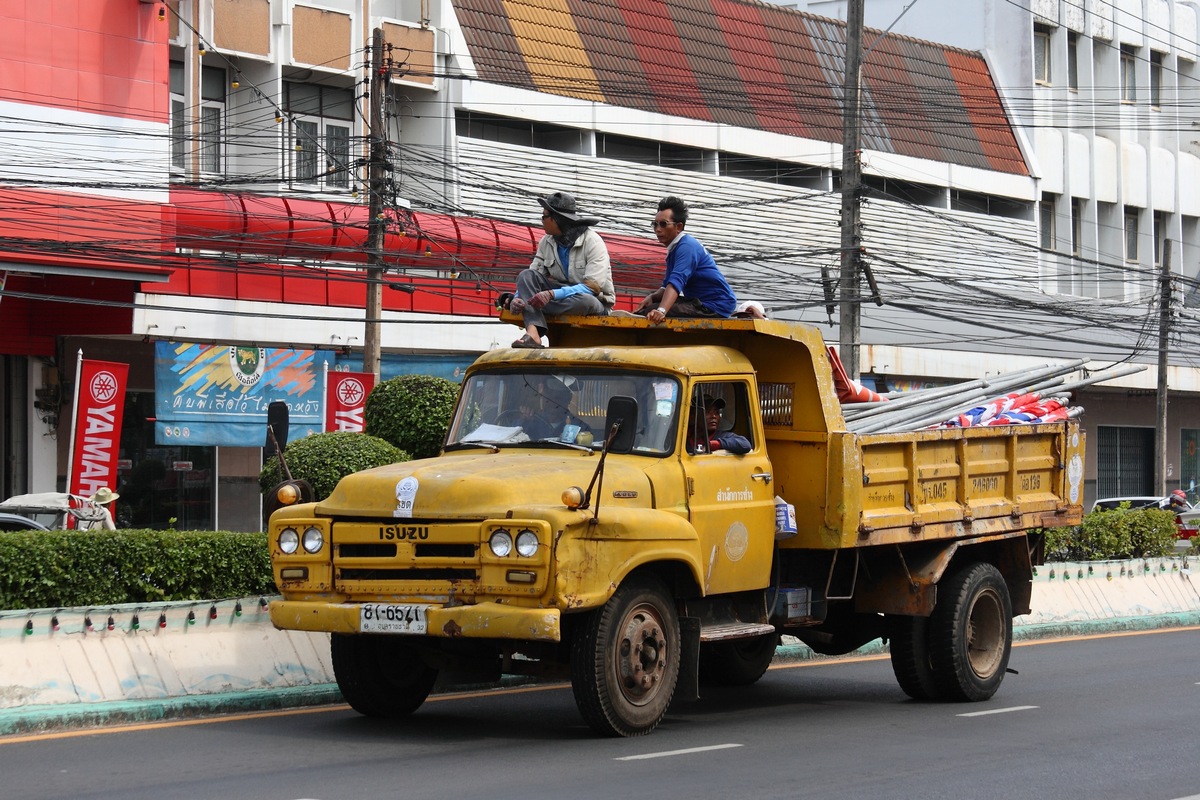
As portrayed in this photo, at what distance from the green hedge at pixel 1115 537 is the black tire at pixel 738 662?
318 inches

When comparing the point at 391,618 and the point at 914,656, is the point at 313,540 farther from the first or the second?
the point at 914,656

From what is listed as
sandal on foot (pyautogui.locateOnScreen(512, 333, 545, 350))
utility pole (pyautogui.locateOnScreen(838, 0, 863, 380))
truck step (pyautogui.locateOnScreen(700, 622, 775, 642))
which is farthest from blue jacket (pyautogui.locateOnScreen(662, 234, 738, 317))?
utility pole (pyautogui.locateOnScreen(838, 0, 863, 380))

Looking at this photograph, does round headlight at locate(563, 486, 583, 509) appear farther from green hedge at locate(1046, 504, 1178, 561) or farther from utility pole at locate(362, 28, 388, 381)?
utility pole at locate(362, 28, 388, 381)

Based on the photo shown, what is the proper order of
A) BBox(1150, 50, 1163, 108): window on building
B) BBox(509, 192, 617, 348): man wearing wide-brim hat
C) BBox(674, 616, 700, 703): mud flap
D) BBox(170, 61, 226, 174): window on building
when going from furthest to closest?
1. BBox(1150, 50, 1163, 108): window on building
2. BBox(170, 61, 226, 174): window on building
3. BBox(509, 192, 617, 348): man wearing wide-brim hat
4. BBox(674, 616, 700, 703): mud flap

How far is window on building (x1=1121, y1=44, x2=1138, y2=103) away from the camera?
168 ft

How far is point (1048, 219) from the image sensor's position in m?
48.9

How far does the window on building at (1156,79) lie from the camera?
52.2 m

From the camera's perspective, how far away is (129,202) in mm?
24328

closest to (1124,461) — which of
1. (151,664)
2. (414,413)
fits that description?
(414,413)

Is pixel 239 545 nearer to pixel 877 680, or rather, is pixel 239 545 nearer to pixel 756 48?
pixel 877 680

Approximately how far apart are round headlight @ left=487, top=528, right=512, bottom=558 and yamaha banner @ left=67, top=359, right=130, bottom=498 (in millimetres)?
15889

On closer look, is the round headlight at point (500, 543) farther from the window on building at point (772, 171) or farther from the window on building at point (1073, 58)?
the window on building at point (1073, 58)

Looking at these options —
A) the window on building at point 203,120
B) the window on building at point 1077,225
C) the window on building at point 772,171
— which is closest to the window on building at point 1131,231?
the window on building at point 1077,225

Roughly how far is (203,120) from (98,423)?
7.95m
